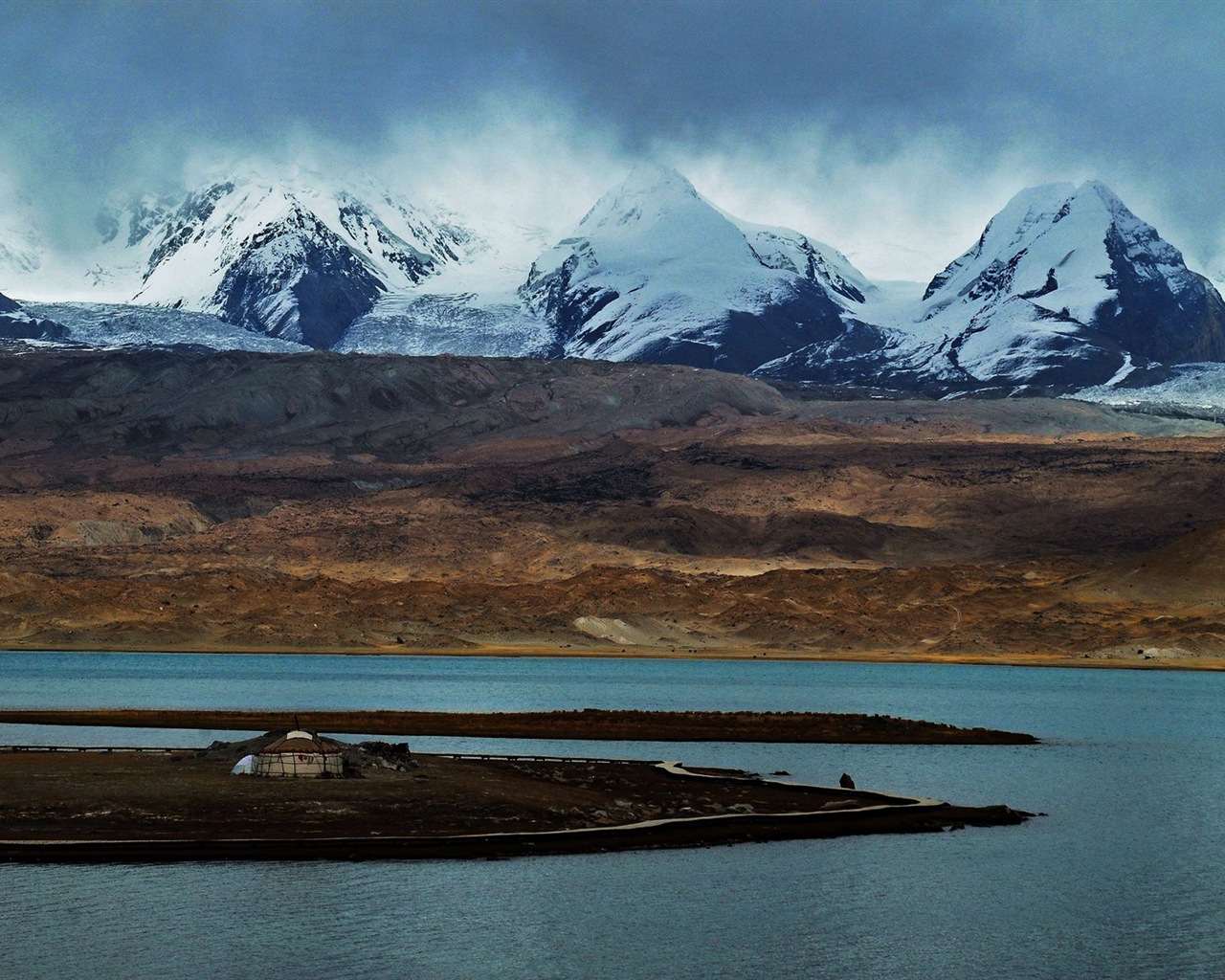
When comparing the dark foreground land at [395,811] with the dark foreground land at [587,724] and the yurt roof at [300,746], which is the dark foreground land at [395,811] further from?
the dark foreground land at [587,724]

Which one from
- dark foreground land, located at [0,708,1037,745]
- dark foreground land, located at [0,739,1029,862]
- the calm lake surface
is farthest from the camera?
dark foreground land, located at [0,708,1037,745]

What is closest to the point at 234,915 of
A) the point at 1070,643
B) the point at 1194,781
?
the point at 1194,781

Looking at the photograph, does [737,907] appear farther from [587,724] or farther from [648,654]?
[648,654]

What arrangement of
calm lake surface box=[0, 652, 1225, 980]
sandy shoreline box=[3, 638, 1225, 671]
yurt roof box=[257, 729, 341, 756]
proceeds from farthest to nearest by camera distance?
sandy shoreline box=[3, 638, 1225, 671]
yurt roof box=[257, 729, 341, 756]
calm lake surface box=[0, 652, 1225, 980]

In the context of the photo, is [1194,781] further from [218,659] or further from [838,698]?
[218,659]

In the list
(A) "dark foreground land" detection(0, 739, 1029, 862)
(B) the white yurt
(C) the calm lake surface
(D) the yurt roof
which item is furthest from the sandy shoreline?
(B) the white yurt

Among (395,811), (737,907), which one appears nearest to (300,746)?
(395,811)

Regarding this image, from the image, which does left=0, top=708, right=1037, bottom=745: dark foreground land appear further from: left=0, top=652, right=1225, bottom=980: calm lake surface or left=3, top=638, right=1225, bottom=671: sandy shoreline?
left=3, top=638, right=1225, bottom=671: sandy shoreline

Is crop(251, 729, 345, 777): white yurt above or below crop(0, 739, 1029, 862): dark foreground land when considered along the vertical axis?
above
